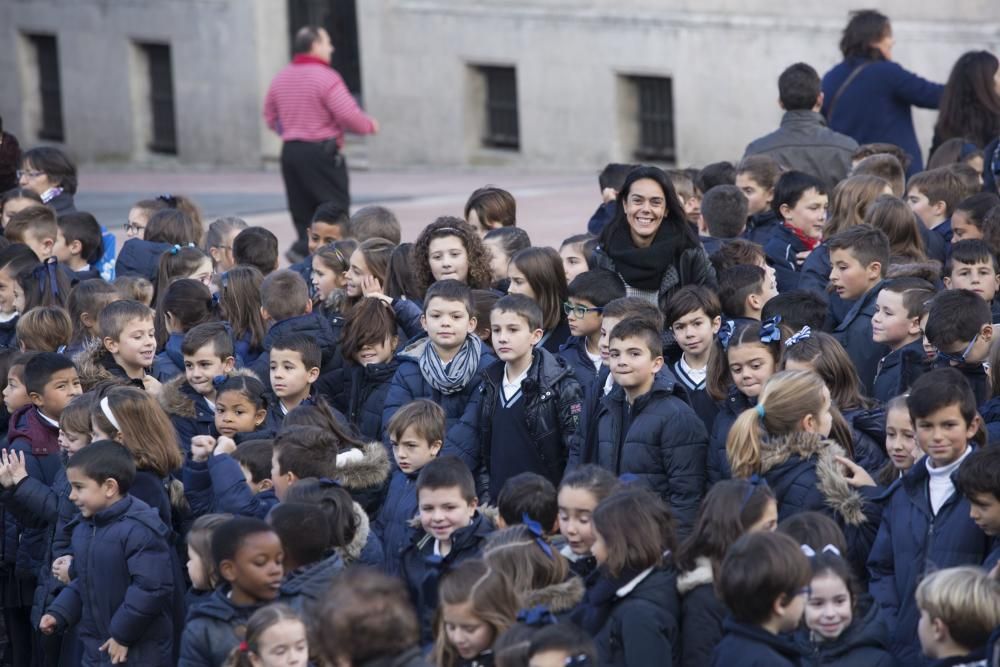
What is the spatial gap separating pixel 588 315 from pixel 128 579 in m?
2.39

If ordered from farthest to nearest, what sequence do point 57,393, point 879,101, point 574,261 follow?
point 879,101 → point 574,261 → point 57,393

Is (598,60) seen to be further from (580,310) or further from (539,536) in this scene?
(539,536)

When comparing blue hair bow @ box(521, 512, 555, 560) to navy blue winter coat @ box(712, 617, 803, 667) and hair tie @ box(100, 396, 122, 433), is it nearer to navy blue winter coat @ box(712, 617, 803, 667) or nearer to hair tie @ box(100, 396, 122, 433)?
navy blue winter coat @ box(712, 617, 803, 667)

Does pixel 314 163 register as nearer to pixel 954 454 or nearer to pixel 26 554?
pixel 26 554

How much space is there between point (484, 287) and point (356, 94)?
13912 millimetres

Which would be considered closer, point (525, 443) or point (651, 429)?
point (651, 429)

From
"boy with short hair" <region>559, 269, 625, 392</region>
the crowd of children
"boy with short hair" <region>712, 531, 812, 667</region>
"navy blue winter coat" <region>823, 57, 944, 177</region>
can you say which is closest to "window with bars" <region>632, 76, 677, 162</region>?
"navy blue winter coat" <region>823, 57, 944, 177</region>

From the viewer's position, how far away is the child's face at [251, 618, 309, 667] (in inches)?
215

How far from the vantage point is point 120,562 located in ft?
22.1

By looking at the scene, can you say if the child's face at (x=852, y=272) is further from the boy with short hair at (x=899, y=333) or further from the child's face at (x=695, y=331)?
the child's face at (x=695, y=331)

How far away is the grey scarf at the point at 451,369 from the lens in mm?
7836

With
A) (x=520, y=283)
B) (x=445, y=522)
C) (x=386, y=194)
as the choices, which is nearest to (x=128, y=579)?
(x=445, y=522)

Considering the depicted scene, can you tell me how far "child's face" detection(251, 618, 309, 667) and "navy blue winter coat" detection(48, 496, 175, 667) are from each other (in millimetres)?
1331

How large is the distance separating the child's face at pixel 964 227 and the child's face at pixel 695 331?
2100 mm
